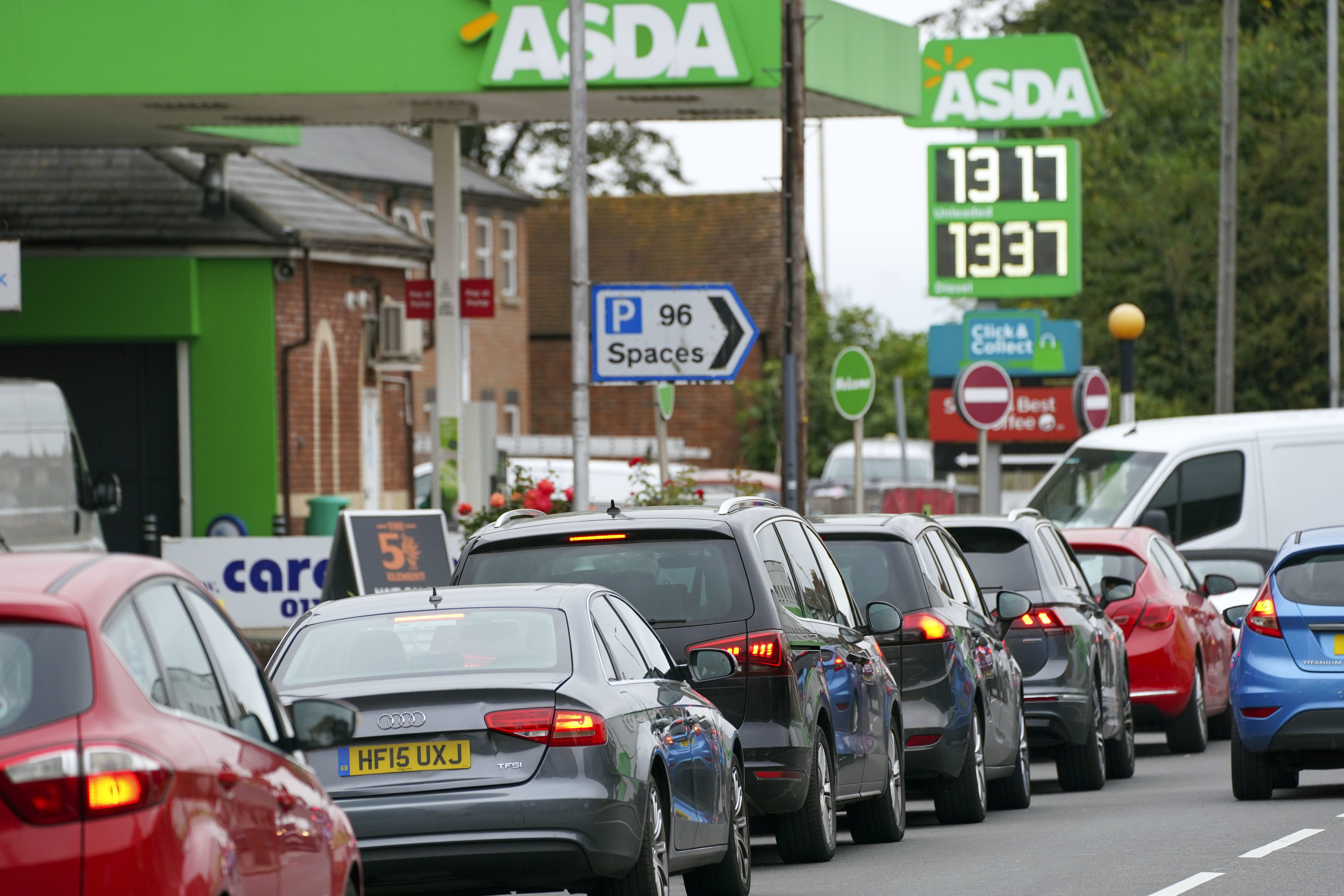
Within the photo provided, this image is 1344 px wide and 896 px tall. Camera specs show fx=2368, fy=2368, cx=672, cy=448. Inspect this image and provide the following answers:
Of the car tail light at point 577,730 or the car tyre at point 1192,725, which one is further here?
the car tyre at point 1192,725

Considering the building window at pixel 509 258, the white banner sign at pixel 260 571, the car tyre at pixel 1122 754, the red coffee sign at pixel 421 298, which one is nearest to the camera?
the car tyre at pixel 1122 754

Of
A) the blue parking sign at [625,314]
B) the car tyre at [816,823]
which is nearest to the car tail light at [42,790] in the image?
the car tyre at [816,823]

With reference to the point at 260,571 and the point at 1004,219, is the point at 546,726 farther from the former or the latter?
the point at 1004,219

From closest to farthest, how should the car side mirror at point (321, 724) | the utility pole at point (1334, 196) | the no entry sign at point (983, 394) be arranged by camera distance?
1. the car side mirror at point (321, 724)
2. the no entry sign at point (983, 394)
3. the utility pole at point (1334, 196)

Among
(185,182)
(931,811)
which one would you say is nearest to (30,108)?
(185,182)

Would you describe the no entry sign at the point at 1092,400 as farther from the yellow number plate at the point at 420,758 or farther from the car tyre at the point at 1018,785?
the yellow number plate at the point at 420,758

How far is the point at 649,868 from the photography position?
27.1 ft

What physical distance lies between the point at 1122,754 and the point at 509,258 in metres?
41.2

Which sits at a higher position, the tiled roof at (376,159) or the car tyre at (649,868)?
the tiled roof at (376,159)

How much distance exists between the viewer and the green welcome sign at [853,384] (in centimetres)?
2347

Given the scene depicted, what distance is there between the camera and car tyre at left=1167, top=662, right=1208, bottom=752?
Answer: 1795 cm

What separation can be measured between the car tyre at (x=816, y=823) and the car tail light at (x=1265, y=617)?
3.49 metres

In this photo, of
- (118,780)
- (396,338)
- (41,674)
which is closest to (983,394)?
(396,338)

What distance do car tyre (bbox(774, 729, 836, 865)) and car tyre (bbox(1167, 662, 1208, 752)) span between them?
23.6ft
